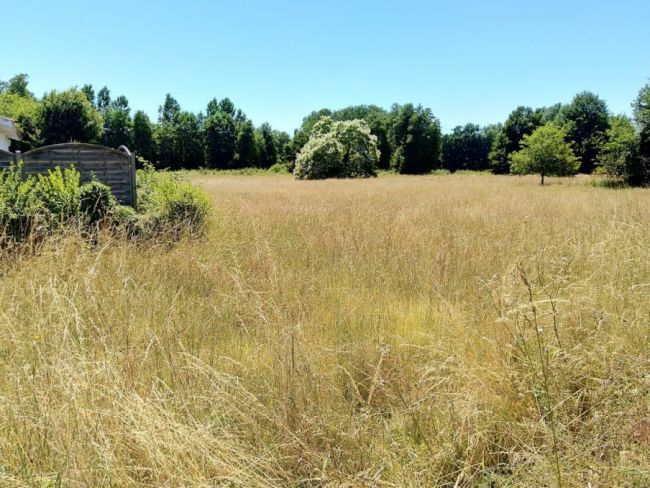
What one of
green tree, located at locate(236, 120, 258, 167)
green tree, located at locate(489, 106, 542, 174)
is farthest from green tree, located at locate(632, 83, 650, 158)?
green tree, located at locate(236, 120, 258, 167)

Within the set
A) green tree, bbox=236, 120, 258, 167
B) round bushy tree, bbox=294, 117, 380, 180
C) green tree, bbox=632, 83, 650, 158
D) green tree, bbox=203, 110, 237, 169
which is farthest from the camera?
green tree, bbox=203, 110, 237, 169

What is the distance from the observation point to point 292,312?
380 cm

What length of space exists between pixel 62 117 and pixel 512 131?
52107 millimetres

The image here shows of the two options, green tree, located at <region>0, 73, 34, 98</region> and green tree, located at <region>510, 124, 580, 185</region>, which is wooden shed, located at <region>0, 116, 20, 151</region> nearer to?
green tree, located at <region>510, 124, 580, 185</region>

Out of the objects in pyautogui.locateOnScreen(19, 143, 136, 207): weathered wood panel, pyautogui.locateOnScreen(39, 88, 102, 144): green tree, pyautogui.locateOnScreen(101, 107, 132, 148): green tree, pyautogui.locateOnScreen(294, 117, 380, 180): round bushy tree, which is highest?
pyautogui.locateOnScreen(101, 107, 132, 148): green tree

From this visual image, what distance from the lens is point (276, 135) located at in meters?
70.1

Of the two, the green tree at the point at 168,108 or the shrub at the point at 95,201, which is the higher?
the green tree at the point at 168,108

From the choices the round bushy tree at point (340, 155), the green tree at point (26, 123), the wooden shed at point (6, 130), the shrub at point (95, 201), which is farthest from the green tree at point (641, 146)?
the green tree at point (26, 123)

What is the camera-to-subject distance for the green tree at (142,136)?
192 ft

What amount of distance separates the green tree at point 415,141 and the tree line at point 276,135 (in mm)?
145

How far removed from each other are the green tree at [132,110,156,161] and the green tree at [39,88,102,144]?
70.9ft

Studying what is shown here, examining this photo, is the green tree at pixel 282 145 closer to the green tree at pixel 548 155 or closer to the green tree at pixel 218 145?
the green tree at pixel 218 145

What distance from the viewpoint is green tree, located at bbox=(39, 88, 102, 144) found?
35.6 metres

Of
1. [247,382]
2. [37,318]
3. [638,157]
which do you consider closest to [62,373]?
[37,318]
